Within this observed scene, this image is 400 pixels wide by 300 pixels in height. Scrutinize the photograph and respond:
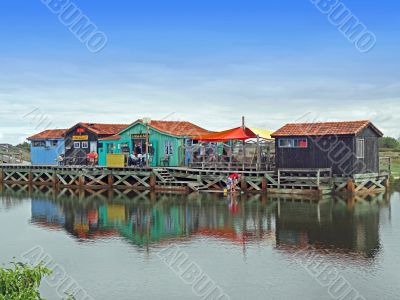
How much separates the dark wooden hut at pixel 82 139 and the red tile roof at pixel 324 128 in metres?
17.9

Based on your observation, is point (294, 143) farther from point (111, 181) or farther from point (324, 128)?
point (111, 181)

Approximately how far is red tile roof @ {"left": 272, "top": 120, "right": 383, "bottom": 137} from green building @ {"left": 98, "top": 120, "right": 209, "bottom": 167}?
29.1 feet

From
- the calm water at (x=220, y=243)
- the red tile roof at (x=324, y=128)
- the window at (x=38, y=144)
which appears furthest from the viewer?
the window at (x=38, y=144)

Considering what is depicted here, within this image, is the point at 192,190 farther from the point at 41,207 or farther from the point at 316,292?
the point at 316,292

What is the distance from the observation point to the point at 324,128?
36.4m

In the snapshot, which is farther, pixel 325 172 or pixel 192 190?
pixel 192 190

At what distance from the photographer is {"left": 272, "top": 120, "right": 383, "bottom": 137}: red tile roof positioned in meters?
35.6

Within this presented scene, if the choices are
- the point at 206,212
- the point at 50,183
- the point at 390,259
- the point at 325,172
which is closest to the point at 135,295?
the point at 390,259

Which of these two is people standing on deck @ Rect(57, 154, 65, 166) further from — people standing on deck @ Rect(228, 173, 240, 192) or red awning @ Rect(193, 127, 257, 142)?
people standing on deck @ Rect(228, 173, 240, 192)

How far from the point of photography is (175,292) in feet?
48.7

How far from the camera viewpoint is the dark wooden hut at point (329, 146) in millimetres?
35719

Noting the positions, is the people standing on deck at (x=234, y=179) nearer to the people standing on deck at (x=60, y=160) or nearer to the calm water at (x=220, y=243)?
the calm water at (x=220, y=243)

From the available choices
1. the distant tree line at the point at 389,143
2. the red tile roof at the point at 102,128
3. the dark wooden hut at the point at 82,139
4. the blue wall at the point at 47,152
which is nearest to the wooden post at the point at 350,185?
the red tile roof at the point at 102,128

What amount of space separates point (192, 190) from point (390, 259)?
22651 millimetres
